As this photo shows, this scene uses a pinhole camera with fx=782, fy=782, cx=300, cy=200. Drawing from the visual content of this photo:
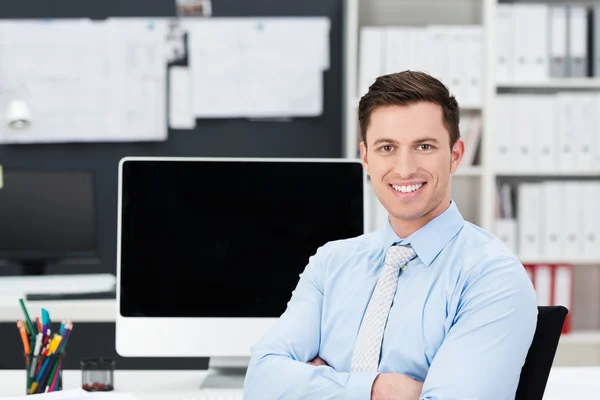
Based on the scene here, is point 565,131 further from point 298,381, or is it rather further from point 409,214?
point 298,381

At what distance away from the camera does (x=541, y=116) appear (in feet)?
10.9

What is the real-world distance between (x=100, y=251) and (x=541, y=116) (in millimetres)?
2092

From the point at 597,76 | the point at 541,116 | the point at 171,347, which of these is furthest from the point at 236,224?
the point at 597,76

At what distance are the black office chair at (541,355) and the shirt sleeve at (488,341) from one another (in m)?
0.02

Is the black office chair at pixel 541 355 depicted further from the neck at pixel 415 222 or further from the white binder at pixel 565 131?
the white binder at pixel 565 131

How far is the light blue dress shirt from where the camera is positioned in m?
1.24

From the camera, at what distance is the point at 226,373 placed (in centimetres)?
195

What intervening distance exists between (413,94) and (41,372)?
0.99 metres

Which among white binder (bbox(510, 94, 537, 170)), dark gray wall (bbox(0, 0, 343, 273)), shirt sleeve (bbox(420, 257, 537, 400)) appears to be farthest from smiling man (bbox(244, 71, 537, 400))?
→ dark gray wall (bbox(0, 0, 343, 273))

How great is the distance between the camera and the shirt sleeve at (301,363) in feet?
4.46

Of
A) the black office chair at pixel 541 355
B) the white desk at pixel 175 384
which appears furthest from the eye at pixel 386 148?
the white desk at pixel 175 384

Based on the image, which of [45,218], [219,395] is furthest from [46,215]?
[219,395]

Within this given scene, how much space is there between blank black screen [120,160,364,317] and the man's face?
0.47 m

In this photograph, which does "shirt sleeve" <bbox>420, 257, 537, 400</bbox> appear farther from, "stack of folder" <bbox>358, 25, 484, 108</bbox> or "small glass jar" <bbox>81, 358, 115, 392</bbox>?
"stack of folder" <bbox>358, 25, 484, 108</bbox>
